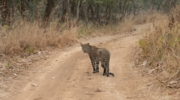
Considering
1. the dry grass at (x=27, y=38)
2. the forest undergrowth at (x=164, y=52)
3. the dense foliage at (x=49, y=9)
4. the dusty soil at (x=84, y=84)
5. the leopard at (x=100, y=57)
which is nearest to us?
the dusty soil at (x=84, y=84)

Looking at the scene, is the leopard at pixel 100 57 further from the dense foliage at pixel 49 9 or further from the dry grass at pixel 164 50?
the dense foliage at pixel 49 9

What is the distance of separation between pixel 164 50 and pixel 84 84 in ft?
8.99

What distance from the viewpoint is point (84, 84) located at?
7812mm

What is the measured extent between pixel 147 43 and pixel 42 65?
366cm

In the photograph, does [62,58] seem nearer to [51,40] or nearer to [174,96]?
[51,40]

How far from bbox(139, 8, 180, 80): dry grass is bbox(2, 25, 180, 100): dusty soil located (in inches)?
18.2

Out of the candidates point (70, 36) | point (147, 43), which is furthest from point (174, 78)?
point (70, 36)

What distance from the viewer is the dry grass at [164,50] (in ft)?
24.5

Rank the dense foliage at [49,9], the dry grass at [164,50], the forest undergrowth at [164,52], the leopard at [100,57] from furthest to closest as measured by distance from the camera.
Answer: the dense foliage at [49,9]
the leopard at [100,57]
the dry grass at [164,50]
the forest undergrowth at [164,52]

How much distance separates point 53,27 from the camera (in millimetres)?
14562

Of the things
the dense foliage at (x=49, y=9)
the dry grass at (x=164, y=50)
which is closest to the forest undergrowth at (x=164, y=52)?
the dry grass at (x=164, y=50)

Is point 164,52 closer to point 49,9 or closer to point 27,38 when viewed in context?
point 27,38

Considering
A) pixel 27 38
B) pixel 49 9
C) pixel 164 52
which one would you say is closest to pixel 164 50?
pixel 164 52

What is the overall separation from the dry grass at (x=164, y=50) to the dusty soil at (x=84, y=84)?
0.46 m
